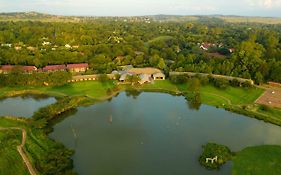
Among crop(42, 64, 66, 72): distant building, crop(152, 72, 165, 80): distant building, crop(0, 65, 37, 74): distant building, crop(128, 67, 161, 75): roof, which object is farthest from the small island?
crop(0, 65, 37, 74): distant building

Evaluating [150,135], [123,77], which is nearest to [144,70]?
[123,77]

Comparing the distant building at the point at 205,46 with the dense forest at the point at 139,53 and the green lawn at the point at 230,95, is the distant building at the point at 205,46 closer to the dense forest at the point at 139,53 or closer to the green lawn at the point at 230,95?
the dense forest at the point at 139,53

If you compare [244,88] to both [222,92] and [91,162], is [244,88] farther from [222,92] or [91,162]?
[91,162]

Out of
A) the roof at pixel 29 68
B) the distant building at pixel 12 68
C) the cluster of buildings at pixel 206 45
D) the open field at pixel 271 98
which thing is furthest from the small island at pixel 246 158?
the cluster of buildings at pixel 206 45

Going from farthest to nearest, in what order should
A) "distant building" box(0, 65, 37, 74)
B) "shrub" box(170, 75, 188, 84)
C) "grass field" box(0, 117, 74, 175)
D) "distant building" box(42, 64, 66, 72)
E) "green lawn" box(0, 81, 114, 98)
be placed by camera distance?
"distant building" box(42, 64, 66, 72) → "distant building" box(0, 65, 37, 74) → "shrub" box(170, 75, 188, 84) → "green lawn" box(0, 81, 114, 98) → "grass field" box(0, 117, 74, 175)

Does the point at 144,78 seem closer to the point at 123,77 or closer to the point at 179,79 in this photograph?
the point at 123,77

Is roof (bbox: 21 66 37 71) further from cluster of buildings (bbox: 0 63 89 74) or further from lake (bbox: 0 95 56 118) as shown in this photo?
lake (bbox: 0 95 56 118)

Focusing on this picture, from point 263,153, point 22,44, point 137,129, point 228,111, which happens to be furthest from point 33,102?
point 22,44

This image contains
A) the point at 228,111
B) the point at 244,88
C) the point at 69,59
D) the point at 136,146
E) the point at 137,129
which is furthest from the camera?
the point at 69,59
